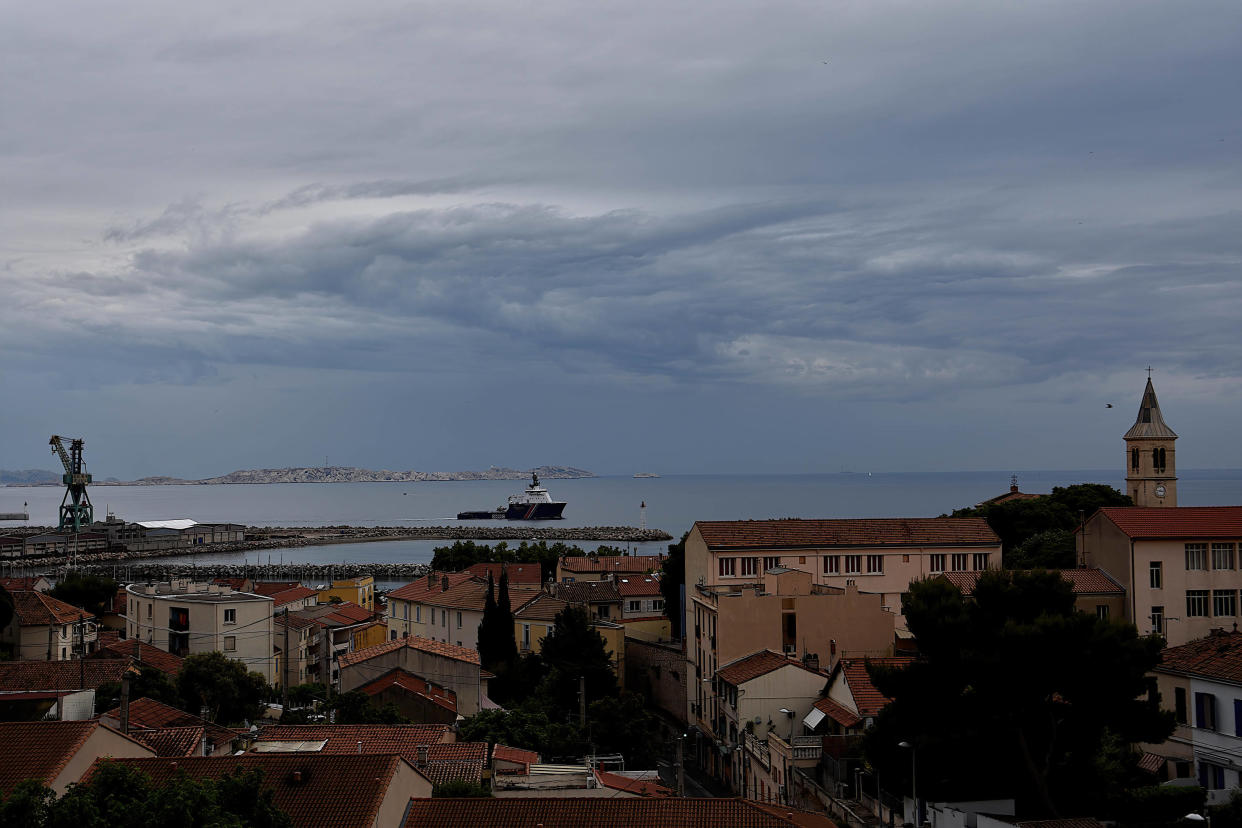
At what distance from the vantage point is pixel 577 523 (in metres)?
184

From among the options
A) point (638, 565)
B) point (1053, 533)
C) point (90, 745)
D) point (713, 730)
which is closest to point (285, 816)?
point (90, 745)

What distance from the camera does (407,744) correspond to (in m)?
17.6

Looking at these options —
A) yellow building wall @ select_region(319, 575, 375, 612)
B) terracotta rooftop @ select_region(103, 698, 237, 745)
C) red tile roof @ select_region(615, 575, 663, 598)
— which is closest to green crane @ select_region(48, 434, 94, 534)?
yellow building wall @ select_region(319, 575, 375, 612)

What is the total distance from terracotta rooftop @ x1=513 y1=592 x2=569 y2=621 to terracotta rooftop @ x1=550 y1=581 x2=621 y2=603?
1157mm

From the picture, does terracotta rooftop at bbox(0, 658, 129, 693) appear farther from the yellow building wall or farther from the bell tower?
the bell tower

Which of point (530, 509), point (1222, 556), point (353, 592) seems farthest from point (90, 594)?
point (530, 509)

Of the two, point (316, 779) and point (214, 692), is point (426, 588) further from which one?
point (316, 779)

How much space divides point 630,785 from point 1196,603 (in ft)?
61.1

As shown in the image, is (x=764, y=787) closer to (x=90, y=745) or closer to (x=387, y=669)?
(x=387, y=669)

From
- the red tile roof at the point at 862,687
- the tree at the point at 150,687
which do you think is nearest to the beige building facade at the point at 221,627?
the tree at the point at 150,687

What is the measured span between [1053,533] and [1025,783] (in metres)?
27.4

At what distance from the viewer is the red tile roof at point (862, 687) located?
21.5 metres

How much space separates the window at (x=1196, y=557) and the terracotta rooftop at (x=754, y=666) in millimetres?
11015

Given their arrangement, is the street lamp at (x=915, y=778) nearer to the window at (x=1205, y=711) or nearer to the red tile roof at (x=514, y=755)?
the window at (x=1205, y=711)
